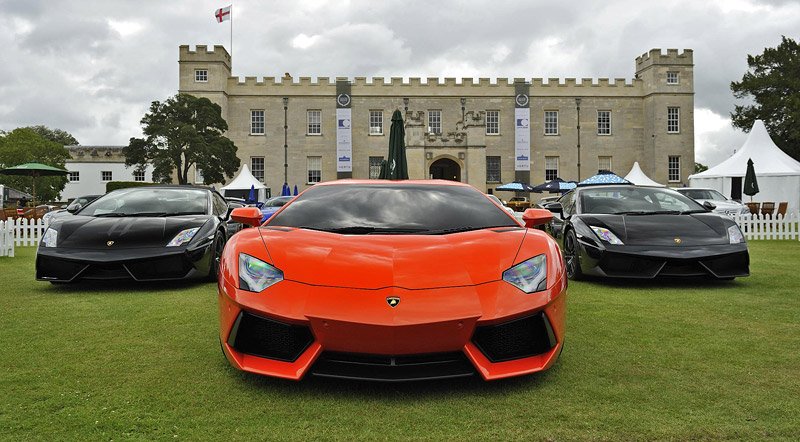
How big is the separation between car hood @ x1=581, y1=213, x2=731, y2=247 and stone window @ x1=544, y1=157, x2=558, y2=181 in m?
39.5

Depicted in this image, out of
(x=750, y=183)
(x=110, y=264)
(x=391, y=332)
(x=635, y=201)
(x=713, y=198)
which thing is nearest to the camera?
(x=391, y=332)

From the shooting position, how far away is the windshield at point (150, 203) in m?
6.84

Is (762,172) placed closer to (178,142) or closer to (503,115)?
(503,115)

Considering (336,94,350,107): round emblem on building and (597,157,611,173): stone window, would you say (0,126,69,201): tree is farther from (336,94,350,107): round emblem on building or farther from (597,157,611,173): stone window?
(597,157,611,173): stone window

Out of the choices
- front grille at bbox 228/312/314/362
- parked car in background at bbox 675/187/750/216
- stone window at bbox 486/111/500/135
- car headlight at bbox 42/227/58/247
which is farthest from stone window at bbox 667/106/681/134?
front grille at bbox 228/312/314/362

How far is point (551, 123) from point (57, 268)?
142 feet

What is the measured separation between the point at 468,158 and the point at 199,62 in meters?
21.3

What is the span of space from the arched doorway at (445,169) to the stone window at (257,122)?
13898 mm

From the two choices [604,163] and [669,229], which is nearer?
[669,229]

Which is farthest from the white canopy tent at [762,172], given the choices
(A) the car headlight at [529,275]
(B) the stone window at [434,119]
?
(A) the car headlight at [529,275]

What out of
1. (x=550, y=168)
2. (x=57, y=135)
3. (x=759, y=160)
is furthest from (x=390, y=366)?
(x=57, y=135)

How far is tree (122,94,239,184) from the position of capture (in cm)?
3253

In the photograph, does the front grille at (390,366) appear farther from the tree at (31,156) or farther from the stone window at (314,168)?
the tree at (31,156)

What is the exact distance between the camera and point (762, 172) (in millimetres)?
24219
